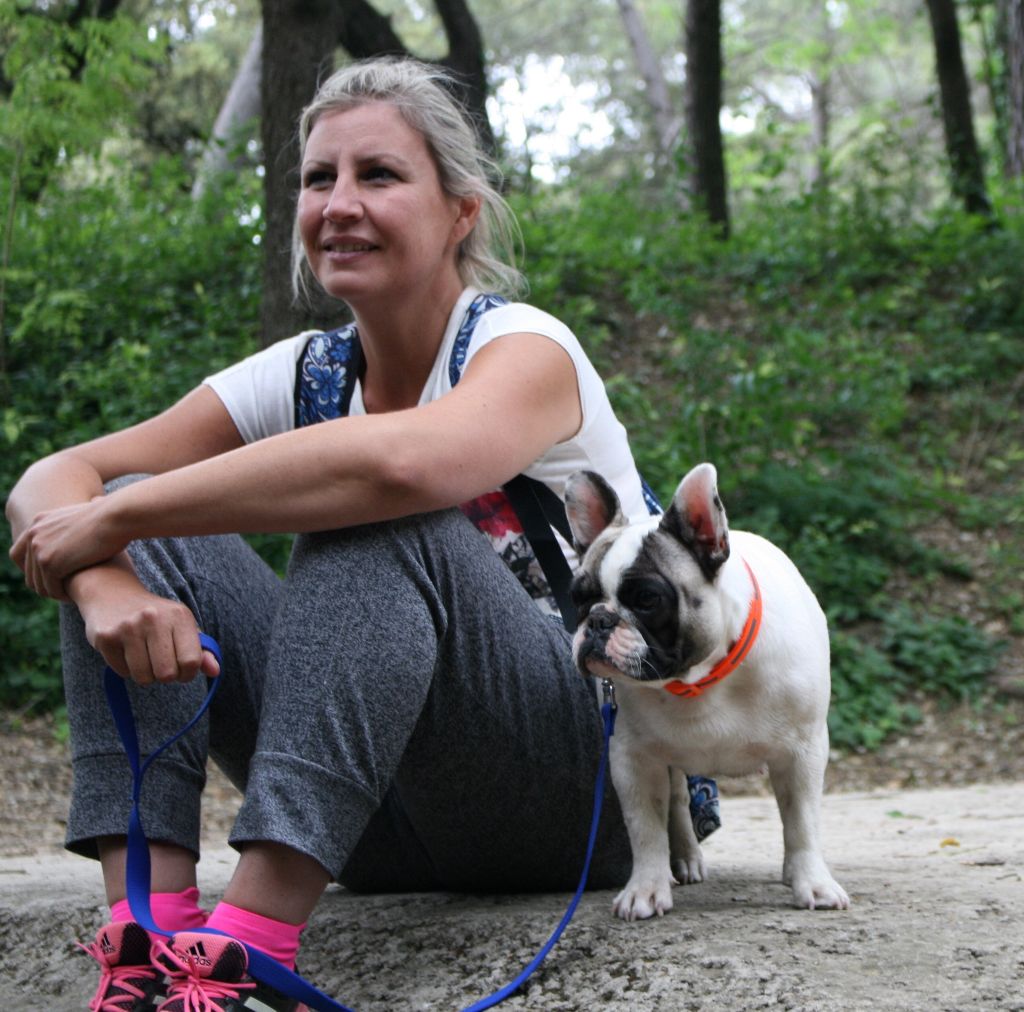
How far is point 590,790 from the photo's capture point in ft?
8.42

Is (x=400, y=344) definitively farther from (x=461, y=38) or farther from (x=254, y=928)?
(x=461, y=38)

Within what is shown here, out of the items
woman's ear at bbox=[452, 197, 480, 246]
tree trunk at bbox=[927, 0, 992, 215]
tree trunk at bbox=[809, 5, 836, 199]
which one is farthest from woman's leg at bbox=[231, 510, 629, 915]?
tree trunk at bbox=[809, 5, 836, 199]

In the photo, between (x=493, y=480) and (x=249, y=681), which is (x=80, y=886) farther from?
(x=493, y=480)

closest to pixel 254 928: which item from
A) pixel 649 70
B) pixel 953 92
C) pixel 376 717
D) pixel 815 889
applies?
pixel 376 717

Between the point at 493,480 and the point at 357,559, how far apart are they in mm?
316

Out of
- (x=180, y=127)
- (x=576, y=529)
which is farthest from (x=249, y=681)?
(x=180, y=127)

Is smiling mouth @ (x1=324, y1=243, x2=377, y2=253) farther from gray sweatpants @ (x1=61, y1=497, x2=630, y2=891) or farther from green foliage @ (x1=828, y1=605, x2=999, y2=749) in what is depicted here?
green foliage @ (x1=828, y1=605, x2=999, y2=749)

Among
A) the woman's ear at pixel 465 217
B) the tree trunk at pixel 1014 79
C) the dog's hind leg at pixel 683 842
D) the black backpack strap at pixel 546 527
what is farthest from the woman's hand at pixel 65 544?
the tree trunk at pixel 1014 79

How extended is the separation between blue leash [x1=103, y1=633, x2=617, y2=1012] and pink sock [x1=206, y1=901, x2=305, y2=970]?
3 cm

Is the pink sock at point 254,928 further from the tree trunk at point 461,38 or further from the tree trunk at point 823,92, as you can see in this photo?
the tree trunk at point 823,92

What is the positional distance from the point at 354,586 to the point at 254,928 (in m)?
0.57

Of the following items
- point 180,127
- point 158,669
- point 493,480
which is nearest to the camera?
point 158,669

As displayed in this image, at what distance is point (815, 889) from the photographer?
2.45m

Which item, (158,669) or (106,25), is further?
(106,25)
